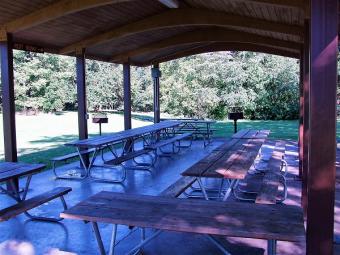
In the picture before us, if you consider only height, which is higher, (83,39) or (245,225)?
(83,39)

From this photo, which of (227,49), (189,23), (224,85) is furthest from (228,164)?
(224,85)

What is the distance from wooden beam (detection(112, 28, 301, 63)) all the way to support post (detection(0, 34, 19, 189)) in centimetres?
401

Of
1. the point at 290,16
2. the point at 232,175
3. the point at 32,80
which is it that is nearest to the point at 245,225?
the point at 232,175

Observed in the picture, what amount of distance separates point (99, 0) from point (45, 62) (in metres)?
22.5

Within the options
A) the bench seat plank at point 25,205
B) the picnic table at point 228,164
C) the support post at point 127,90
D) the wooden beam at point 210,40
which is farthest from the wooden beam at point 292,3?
the support post at point 127,90

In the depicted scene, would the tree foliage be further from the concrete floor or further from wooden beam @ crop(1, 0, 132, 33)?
wooden beam @ crop(1, 0, 132, 33)

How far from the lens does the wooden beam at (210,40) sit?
8.06 metres

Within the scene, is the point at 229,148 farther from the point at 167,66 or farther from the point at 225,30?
the point at 167,66

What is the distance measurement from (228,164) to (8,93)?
3.34m

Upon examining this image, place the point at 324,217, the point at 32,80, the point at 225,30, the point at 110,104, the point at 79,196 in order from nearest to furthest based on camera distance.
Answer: the point at 324,217 < the point at 79,196 < the point at 225,30 < the point at 32,80 < the point at 110,104

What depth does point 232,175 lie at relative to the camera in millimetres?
3738

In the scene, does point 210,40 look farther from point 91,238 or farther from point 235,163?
point 91,238

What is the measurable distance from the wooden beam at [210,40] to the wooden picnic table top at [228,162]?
2.85 m

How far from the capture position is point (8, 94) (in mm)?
5488
